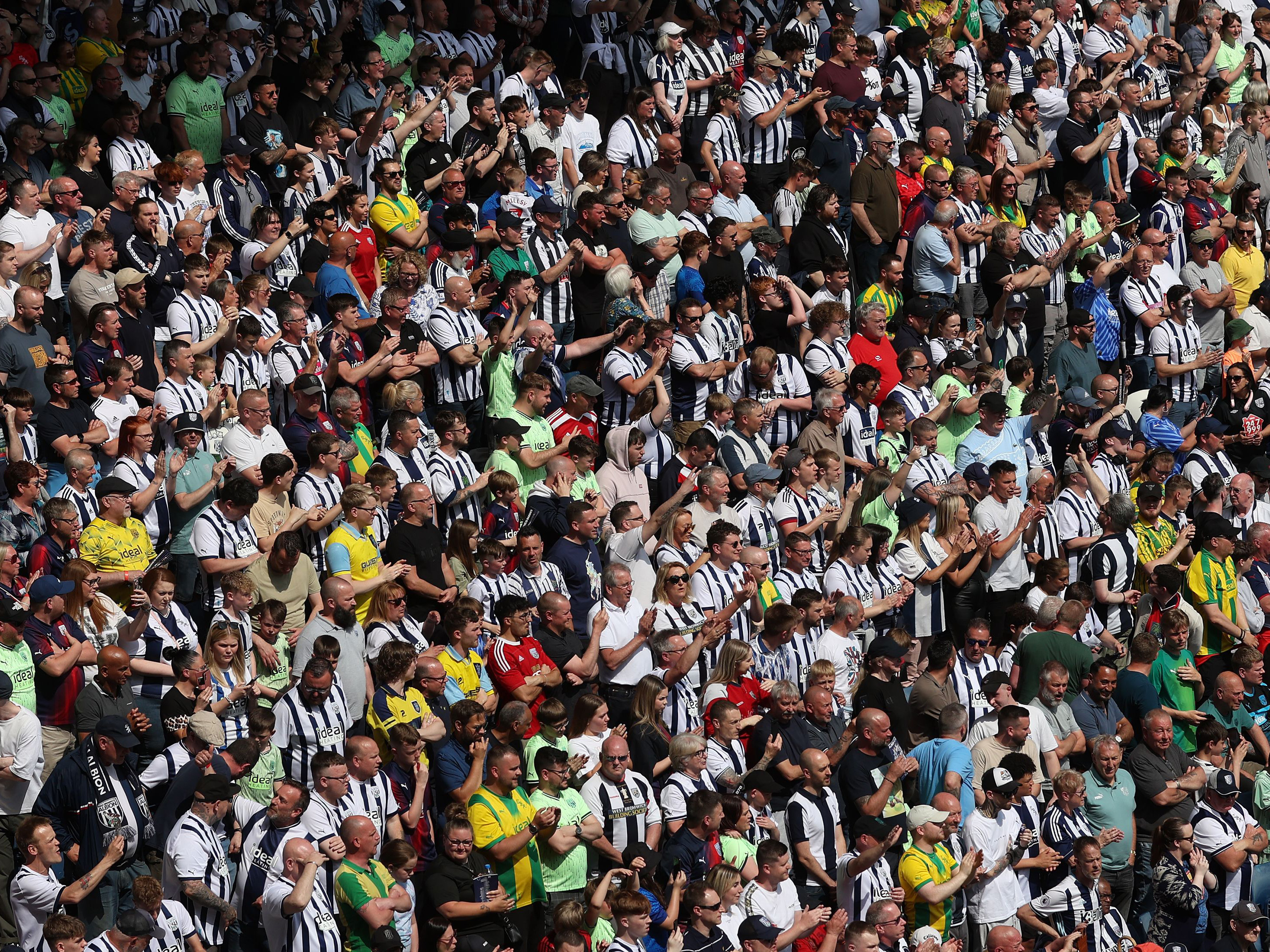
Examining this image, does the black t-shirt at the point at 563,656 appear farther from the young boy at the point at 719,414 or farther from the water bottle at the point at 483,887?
the young boy at the point at 719,414

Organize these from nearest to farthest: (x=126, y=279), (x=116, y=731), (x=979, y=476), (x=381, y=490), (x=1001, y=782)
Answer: (x=116, y=731) < (x=1001, y=782) < (x=381, y=490) < (x=126, y=279) < (x=979, y=476)

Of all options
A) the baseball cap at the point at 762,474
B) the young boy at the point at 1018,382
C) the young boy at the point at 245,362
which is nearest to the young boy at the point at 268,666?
the young boy at the point at 245,362

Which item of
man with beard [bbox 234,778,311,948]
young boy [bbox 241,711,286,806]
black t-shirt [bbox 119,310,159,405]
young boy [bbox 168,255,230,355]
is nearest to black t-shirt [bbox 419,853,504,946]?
man with beard [bbox 234,778,311,948]

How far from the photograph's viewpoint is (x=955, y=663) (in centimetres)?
1327

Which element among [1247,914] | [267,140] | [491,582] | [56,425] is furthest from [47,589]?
[1247,914]

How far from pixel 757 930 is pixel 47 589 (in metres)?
4.20

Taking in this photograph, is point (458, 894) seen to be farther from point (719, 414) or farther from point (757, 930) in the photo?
point (719, 414)

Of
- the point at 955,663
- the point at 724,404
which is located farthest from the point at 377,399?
the point at 955,663

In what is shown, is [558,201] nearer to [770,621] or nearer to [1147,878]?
[770,621]

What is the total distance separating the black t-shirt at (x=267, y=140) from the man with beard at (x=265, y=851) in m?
5.40

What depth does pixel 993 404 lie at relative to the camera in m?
14.7

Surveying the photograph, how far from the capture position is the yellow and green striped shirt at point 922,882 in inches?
464

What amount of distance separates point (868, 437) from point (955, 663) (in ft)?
6.42

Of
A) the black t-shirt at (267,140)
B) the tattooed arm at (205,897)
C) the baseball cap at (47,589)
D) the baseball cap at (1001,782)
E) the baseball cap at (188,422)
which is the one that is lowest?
the baseball cap at (1001,782)
